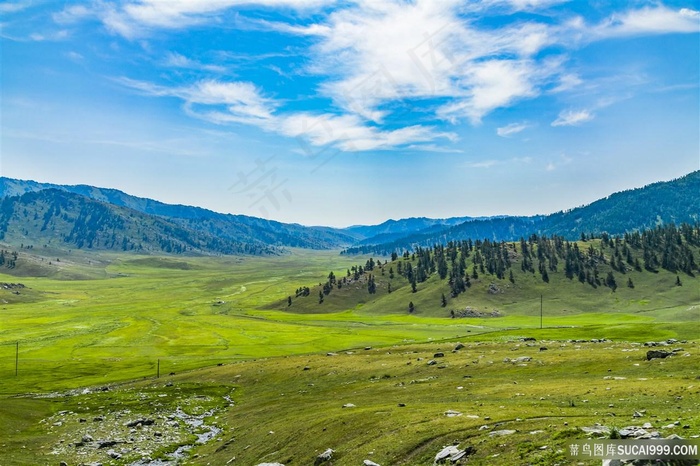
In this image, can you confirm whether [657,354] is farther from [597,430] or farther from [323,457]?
[323,457]

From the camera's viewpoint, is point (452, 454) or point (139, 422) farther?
point (139, 422)

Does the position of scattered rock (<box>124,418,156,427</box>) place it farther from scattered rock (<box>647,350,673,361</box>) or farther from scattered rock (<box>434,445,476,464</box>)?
scattered rock (<box>647,350,673,361</box>)

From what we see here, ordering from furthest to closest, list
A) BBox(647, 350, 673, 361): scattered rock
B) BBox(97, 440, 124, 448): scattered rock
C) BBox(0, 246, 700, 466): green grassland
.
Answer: BBox(647, 350, 673, 361): scattered rock, BBox(97, 440, 124, 448): scattered rock, BBox(0, 246, 700, 466): green grassland

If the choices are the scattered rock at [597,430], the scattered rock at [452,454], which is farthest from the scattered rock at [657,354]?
the scattered rock at [452,454]

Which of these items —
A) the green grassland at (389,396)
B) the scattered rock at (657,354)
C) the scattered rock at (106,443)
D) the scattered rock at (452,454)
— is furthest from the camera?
the scattered rock at (657,354)

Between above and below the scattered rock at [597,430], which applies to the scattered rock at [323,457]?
below

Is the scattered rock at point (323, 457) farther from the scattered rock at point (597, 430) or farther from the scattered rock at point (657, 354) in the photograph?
the scattered rock at point (657, 354)

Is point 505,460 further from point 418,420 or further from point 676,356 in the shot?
point 676,356

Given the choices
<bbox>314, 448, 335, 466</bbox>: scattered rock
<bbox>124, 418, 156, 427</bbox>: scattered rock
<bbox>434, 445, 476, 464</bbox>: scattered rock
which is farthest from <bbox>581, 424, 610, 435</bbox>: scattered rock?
<bbox>124, 418, 156, 427</bbox>: scattered rock

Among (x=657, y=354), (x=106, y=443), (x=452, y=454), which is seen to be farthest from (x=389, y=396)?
(x=657, y=354)

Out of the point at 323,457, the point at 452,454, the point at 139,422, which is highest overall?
the point at 452,454

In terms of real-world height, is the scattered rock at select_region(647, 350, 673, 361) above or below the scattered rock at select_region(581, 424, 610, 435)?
below

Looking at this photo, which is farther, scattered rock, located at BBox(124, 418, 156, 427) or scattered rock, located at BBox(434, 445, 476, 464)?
scattered rock, located at BBox(124, 418, 156, 427)

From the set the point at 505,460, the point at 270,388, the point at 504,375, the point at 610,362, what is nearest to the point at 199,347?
the point at 270,388
